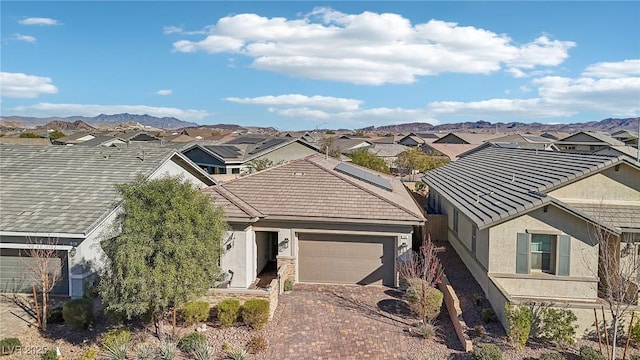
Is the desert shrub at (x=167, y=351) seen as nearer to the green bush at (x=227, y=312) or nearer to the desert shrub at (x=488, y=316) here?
the green bush at (x=227, y=312)

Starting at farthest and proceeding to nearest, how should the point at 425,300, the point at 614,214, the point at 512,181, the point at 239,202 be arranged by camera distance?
1. the point at 512,181
2. the point at 239,202
3. the point at 614,214
4. the point at 425,300

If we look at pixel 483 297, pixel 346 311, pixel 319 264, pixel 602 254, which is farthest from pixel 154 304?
pixel 602 254

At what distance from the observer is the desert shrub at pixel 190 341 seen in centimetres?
1195

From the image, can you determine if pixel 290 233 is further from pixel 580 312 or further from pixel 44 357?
pixel 580 312

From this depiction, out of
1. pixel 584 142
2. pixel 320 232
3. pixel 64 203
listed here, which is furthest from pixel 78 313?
pixel 584 142

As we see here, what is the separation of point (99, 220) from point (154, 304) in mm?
5039

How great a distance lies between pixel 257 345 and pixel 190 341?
5.83 ft

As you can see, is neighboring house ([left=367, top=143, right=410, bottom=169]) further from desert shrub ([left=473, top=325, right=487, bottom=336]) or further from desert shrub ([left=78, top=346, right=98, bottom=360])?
desert shrub ([left=78, top=346, right=98, bottom=360])

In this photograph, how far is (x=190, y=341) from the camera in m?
12.0

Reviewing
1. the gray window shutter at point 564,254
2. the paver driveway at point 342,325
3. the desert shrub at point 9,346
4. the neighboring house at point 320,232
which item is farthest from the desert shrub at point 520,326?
the desert shrub at point 9,346

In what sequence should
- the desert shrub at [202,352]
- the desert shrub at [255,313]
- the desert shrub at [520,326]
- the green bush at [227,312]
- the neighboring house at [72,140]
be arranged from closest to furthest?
the desert shrub at [202,352] → the desert shrub at [520,326] → the desert shrub at [255,313] → the green bush at [227,312] → the neighboring house at [72,140]

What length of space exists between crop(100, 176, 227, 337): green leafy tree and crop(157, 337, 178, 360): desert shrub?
0.87 meters

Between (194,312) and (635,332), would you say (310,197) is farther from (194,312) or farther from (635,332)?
(635,332)

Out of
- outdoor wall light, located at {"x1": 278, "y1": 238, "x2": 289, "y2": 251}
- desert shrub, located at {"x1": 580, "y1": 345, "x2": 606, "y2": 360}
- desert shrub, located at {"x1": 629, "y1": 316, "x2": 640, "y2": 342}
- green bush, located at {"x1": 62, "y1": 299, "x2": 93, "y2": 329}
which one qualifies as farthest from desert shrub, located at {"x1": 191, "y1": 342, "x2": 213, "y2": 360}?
desert shrub, located at {"x1": 629, "y1": 316, "x2": 640, "y2": 342}
